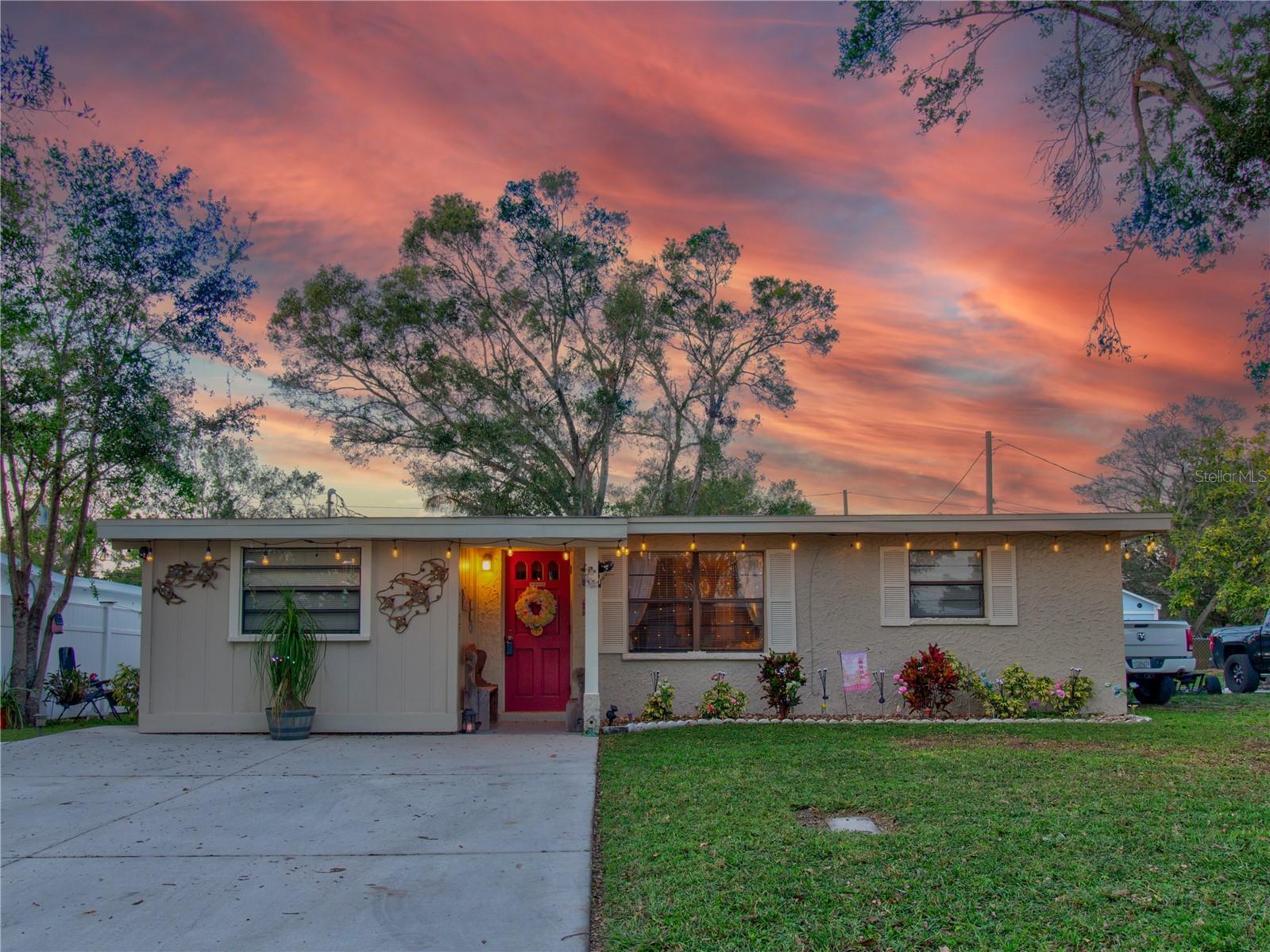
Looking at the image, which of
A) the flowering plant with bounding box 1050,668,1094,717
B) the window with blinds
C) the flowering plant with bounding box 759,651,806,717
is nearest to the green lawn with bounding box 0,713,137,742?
the window with blinds

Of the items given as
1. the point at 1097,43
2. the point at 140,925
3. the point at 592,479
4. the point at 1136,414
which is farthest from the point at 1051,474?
the point at 140,925

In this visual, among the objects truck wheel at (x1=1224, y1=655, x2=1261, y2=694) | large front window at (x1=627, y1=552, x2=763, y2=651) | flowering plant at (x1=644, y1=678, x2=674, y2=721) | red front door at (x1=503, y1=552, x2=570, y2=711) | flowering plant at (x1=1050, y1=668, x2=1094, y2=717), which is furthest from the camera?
truck wheel at (x1=1224, y1=655, x2=1261, y2=694)

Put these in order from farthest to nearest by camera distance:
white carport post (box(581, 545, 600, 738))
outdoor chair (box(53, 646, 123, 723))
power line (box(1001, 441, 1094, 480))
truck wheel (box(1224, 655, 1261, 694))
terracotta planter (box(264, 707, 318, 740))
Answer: power line (box(1001, 441, 1094, 480)) < truck wheel (box(1224, 655, 1261, 694)) < outdoor chair (box(53, 646, 123, 723)) < white carport post (box(581, 545, 600, 738)) < terracotta planter (box(264, 707, 318, 740))

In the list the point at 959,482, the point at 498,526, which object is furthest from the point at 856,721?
the point at 959,482

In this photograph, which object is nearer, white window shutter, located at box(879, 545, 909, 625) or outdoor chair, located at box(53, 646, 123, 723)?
white window shutter, located at box(879, 545, 909, 625)

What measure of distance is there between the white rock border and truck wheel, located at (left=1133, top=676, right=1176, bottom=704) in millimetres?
2750

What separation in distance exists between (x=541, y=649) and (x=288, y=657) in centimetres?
305

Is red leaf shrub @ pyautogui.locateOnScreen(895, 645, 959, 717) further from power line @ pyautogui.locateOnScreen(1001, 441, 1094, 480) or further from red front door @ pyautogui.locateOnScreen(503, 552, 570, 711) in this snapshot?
power line @ pyautogui.locateOnScreen(1001, 441, 1094, 480)

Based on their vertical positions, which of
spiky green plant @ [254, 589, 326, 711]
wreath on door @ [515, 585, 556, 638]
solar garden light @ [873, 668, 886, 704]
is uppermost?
wreath on door @ [515, 585, 556, 638]

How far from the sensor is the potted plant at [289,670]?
30.6 feet

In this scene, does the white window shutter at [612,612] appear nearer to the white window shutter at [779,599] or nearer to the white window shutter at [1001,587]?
the white window shutter at [779,599]

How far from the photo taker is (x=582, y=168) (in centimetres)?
2039

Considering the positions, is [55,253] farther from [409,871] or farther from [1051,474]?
[1051,474]

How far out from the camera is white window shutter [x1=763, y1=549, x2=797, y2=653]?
1079cm
